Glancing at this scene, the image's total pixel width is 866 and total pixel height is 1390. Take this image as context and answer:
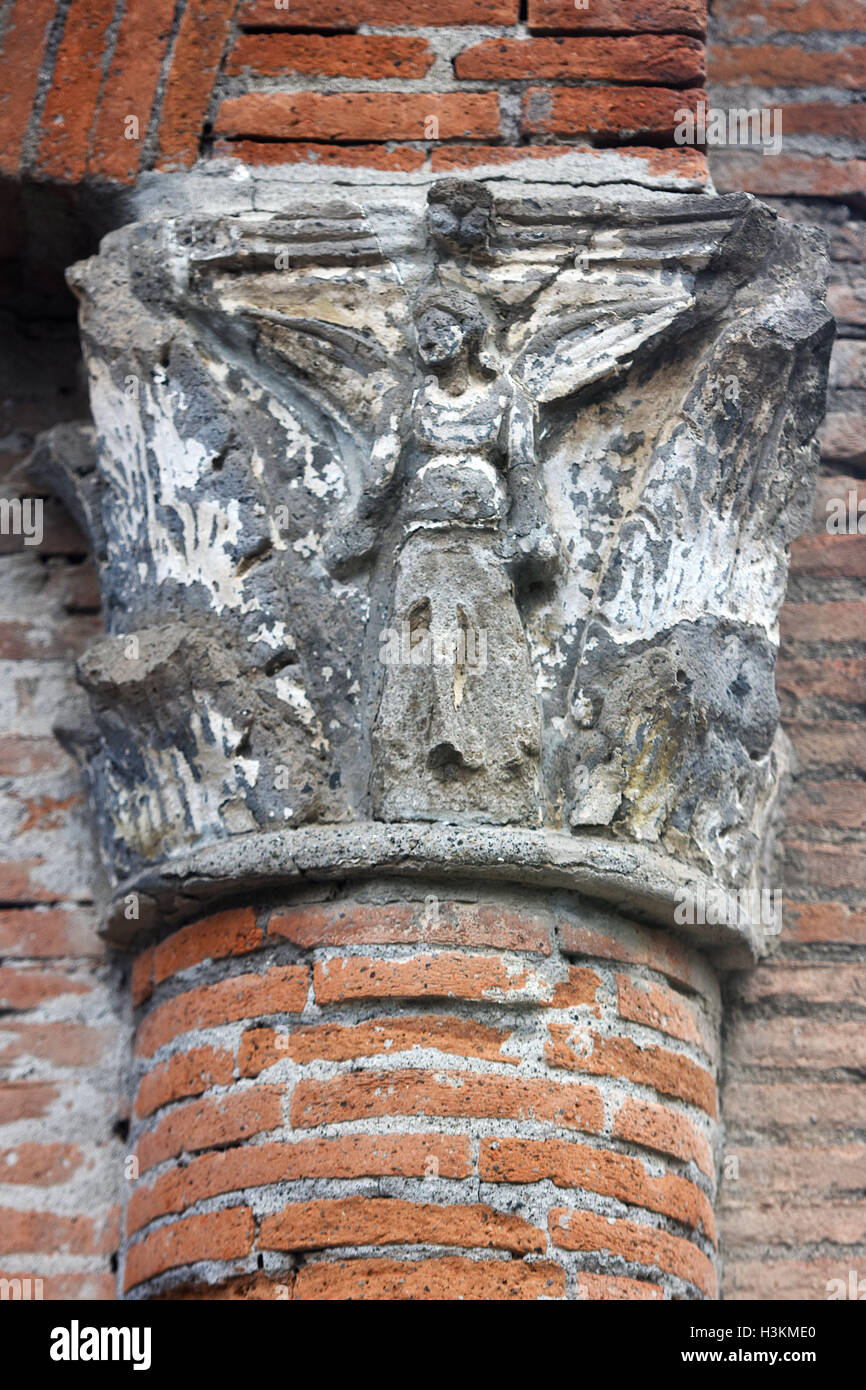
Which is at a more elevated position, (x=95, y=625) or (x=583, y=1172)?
(x=95, y=625)

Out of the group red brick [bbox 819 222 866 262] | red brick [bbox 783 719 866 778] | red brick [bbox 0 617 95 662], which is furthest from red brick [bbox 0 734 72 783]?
red brick [bbox 819 222 866 262]

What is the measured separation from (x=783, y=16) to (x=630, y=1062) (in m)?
2.11

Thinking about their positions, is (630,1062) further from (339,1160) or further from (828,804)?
(828,804)

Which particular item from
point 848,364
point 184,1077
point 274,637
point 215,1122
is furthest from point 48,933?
point 848,364

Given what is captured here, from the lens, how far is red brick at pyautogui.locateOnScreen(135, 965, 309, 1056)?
6.20 feet

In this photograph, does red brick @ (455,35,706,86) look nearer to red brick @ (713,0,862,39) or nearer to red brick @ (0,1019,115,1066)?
red brick @ (713,0,862,39)

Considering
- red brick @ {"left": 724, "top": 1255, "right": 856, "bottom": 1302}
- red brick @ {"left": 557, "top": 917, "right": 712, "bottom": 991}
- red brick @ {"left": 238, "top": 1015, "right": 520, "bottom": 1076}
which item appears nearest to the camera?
red brick @ {"left": 238, "top": 1015, "right": 520, "bottom": 1076}

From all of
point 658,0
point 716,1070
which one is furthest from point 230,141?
point 716,1070

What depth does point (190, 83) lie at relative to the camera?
7.38 feet

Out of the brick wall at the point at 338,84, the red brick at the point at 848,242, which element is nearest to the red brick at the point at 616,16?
the brick wall at the point at 338,84

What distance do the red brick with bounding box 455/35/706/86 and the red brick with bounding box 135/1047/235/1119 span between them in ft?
5.12

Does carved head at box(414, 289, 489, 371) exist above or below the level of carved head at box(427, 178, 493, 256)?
below

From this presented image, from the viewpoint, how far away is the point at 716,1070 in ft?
7.00

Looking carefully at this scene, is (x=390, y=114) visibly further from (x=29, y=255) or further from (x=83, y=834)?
(x=83, y=834)
